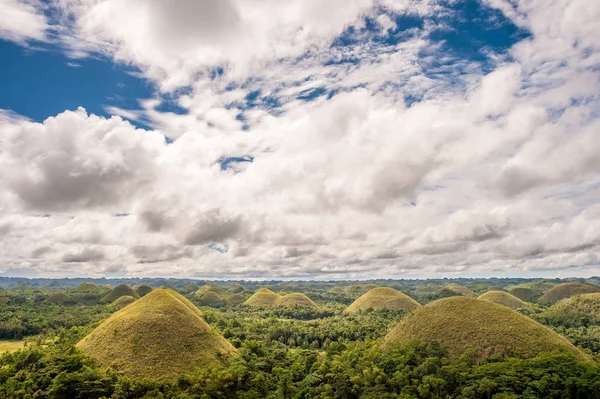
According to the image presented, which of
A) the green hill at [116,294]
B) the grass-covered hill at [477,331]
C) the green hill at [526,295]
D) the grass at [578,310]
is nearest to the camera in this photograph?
the grass-covered hill at [477,331]

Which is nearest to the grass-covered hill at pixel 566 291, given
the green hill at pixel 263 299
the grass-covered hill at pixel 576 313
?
the grass-covered hill at pixel 576 313

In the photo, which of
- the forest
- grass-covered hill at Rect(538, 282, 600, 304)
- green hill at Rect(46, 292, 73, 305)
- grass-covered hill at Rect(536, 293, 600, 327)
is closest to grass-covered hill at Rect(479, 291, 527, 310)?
grass-covered hill at Rect(536, 293, 600, 327)

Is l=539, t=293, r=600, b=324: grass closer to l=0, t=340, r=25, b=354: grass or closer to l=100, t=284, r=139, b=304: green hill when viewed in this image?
l=0, t=340, r=25, b=354: grass

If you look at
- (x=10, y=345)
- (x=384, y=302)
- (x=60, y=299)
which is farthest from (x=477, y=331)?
(x=60, y=299)

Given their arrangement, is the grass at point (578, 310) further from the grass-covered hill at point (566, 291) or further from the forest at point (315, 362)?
the grass-covered hill at point (566, 291)

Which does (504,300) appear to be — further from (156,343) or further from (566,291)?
(156,343)

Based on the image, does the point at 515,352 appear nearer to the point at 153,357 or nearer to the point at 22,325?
the point at 153,357
